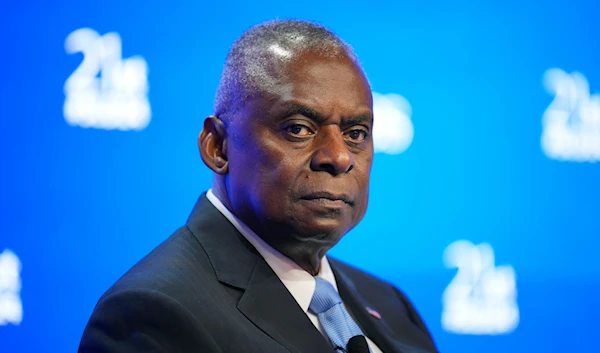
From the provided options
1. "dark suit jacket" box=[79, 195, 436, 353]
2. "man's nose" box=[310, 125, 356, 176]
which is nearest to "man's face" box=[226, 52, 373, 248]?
"man's nose" box=[310, 125, 356, 176]

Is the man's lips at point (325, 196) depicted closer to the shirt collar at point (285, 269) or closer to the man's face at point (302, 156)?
the man's face at point (302, 156)

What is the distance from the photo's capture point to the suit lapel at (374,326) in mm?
2264

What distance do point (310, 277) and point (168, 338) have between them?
53 centimetres

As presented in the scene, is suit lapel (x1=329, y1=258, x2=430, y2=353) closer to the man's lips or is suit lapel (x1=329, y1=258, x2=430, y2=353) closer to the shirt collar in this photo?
the shirt collar

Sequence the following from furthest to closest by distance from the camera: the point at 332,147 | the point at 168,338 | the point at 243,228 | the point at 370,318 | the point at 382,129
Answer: the point at 382,129 → the point at 370,318 → the point at 243,228 → the point at 332,147 → the point at 168,338

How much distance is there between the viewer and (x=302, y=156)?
1967 millimetres

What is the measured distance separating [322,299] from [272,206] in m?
0.30

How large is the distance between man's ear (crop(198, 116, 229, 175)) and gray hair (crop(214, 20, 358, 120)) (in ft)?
0.10

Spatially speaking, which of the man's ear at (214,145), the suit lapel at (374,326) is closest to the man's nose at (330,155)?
the man's ear at (214,145)

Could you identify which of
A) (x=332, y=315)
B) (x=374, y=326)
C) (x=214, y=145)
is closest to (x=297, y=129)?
(x=214, y=145)

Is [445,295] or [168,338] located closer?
[168,338]

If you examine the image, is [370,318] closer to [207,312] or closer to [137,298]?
[207,312]

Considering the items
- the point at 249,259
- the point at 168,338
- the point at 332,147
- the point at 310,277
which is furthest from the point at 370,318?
the point at 168,338

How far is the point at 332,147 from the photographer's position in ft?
6.47
